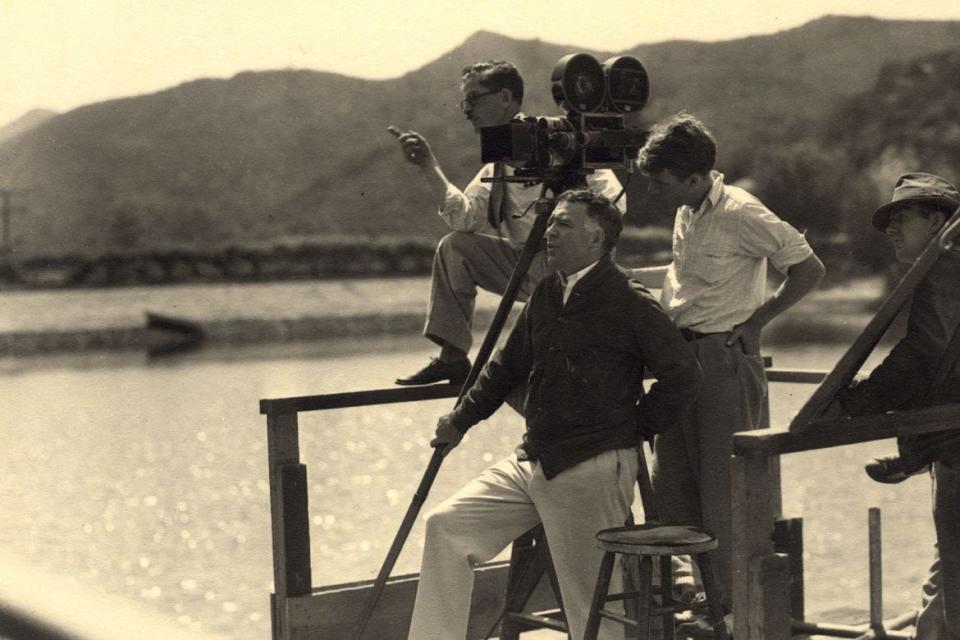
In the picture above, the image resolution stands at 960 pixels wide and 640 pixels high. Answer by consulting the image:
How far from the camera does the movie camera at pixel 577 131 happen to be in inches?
134

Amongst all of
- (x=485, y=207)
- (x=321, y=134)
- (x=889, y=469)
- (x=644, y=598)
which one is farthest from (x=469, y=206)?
(x=321, y=134)

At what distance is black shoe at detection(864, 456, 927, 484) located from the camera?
2.74 meters

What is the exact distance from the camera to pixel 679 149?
3.16 meters

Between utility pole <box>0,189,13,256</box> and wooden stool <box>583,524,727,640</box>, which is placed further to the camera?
utility pole <box>0,189,13,256</box>

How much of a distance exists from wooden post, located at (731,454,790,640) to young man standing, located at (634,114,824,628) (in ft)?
2.90

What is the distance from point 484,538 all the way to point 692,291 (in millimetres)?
756

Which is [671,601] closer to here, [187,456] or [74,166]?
[187,456]

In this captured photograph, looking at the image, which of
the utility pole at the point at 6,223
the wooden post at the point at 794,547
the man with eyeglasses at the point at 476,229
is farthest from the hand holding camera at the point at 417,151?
the utility pole at the point at 6,223

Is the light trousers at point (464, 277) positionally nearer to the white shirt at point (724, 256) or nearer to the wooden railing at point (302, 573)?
the wooden railing at point (302, 573)

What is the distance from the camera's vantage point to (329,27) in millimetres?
40938

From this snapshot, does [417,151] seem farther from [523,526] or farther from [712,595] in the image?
[712,595]

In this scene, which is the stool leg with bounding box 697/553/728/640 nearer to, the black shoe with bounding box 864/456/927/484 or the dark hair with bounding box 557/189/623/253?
the black shoe with bounding box 864/456/927/484

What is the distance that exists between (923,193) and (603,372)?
0.76 metres

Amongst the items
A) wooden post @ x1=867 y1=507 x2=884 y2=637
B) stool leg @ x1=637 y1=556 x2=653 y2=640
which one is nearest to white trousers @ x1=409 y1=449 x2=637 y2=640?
stool leg @ x1=637 y1=556 x2=653 y2=640
